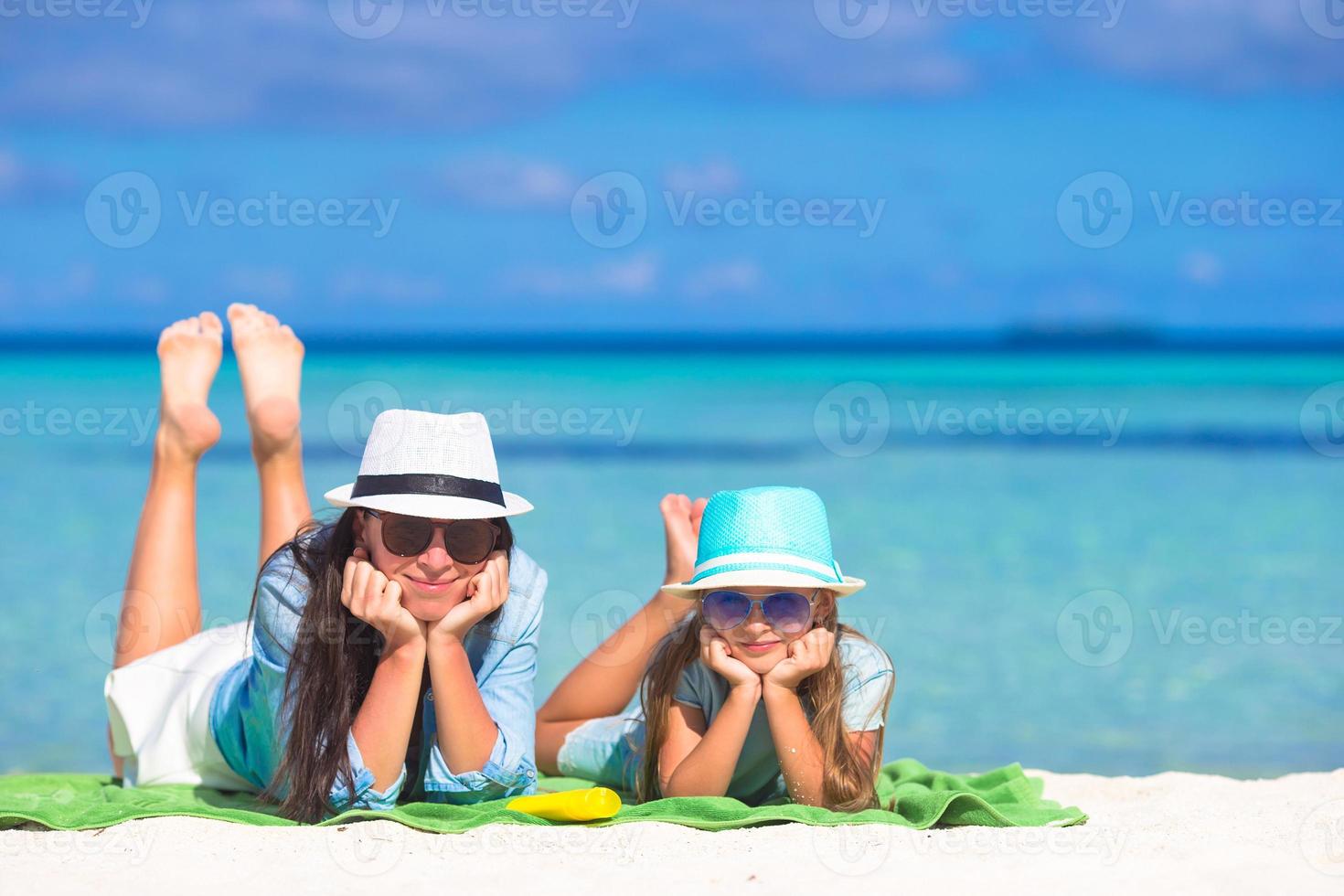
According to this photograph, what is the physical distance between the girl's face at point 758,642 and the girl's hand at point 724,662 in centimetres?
2

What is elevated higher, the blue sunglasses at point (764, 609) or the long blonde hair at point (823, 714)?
the blue sunglasses at point (764, 609)

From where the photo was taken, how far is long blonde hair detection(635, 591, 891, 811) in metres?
4.19

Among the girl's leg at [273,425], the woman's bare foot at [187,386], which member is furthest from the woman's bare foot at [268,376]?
the woman's bare foot at [187,386]

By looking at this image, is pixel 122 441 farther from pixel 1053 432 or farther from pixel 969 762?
pixel 969 762

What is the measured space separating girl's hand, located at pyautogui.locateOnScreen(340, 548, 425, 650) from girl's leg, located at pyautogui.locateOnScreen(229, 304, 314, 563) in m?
1.93

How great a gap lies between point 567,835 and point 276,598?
1.10 meters

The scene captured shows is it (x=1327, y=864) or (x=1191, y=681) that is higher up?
(x=1191, y=681)

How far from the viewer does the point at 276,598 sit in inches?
163

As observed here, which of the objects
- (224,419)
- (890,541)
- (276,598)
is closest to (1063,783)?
(276,598)

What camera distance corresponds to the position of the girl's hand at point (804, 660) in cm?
404
